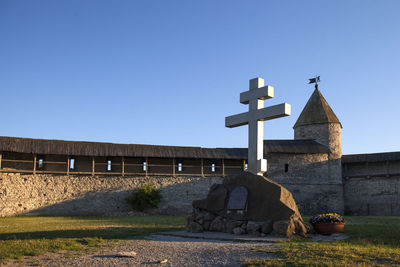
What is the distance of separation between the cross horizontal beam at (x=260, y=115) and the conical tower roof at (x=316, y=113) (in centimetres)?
1925

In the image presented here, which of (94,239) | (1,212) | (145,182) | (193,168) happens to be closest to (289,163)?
(193,168)

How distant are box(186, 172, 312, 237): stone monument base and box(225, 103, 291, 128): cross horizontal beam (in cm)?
162

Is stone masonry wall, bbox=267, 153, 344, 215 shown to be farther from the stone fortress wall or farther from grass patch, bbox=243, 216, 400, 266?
grass patch, bbox=243, 216, 400, 266

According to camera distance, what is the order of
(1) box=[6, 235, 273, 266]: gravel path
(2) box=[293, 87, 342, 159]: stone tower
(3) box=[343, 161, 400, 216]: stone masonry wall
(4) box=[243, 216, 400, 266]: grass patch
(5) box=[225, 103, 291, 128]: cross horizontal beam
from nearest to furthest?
1. (4) box=[243, 216, 400, 266]: grass patch
2. (1) box=[6, 235, 273, 266]: gravel path
3. (5) box=[225, 103, 291, 128]: cross horizontal beam
4. (3) box=[343, 161, 400, 216]: stone masonry wall
5. (2) box=[293, 87, 342, 159]: stone tower

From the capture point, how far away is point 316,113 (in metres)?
29.5

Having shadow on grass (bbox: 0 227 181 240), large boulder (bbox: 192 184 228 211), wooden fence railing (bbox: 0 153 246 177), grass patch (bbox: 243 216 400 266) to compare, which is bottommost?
shadow on grass (bbox: 0 227 181 240)

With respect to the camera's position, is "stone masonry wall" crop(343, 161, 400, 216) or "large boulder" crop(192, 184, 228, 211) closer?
"large boulder" crop(192, 184, 228, 211)

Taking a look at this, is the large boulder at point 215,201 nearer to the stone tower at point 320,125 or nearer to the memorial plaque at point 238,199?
the memorial plaque at point 238,199

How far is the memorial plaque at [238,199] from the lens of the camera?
948 cm

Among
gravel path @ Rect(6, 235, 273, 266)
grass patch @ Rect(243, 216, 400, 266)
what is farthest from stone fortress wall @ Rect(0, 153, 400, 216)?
grass patch @ Rect(243, 216, 400, 266)

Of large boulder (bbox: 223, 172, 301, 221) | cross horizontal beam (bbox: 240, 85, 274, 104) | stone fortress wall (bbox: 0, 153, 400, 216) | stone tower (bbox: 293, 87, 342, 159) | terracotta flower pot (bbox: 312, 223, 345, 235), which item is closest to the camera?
large boulder (bbox: 223, 172, 301, 221)

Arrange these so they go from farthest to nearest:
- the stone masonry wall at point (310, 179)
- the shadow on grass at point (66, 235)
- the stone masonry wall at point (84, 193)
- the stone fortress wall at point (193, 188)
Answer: the stone masonry wall at point (310, 179), the stone fortress wall at point (193, 188), the stone masonry wall at point (84, 193), the shadow on grass at point (66, 235)

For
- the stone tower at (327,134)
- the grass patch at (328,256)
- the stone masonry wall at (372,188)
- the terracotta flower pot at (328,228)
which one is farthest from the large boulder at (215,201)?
the stone masonry wall at (372,188)

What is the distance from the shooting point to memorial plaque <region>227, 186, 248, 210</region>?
948cm
